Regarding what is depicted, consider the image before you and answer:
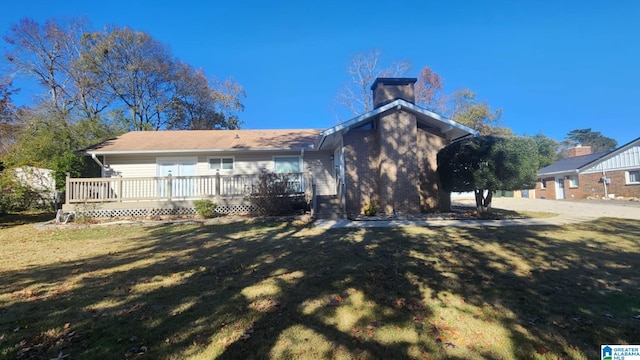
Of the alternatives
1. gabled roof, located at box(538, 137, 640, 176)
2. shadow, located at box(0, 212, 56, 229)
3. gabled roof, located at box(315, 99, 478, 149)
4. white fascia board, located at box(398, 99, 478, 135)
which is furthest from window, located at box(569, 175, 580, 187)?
shadow, located at box(0, 212, 56, 229)

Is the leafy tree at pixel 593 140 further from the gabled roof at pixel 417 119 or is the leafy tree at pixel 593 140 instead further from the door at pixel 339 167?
the door at pixel 339 167

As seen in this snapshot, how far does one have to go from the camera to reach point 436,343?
3.01m

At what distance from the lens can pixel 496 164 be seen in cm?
1090

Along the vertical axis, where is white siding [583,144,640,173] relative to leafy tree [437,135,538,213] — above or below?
above

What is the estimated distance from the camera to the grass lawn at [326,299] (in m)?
2.98

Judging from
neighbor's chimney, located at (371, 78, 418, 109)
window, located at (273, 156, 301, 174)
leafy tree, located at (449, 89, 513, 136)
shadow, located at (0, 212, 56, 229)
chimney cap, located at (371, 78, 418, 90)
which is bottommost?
shadow, located at (0, 212, 56, 229)

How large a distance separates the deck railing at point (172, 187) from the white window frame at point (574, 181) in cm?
2898

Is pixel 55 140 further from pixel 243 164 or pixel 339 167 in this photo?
pixel 339 167

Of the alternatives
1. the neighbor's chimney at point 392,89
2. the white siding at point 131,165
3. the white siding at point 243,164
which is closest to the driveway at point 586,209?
the neighbor's chimney at point 392,89

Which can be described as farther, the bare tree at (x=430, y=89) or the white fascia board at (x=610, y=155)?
the bare tree at (x=430, y=89)

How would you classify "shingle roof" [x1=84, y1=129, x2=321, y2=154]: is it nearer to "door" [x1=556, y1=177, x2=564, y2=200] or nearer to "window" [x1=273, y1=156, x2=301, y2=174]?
"window" [x1=273, y1=156, x2=301, y2=174]

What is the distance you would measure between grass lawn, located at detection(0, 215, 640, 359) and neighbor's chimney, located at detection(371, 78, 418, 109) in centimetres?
936

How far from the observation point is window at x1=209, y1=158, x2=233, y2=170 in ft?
51.4

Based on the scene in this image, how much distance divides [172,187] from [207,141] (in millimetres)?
4292
